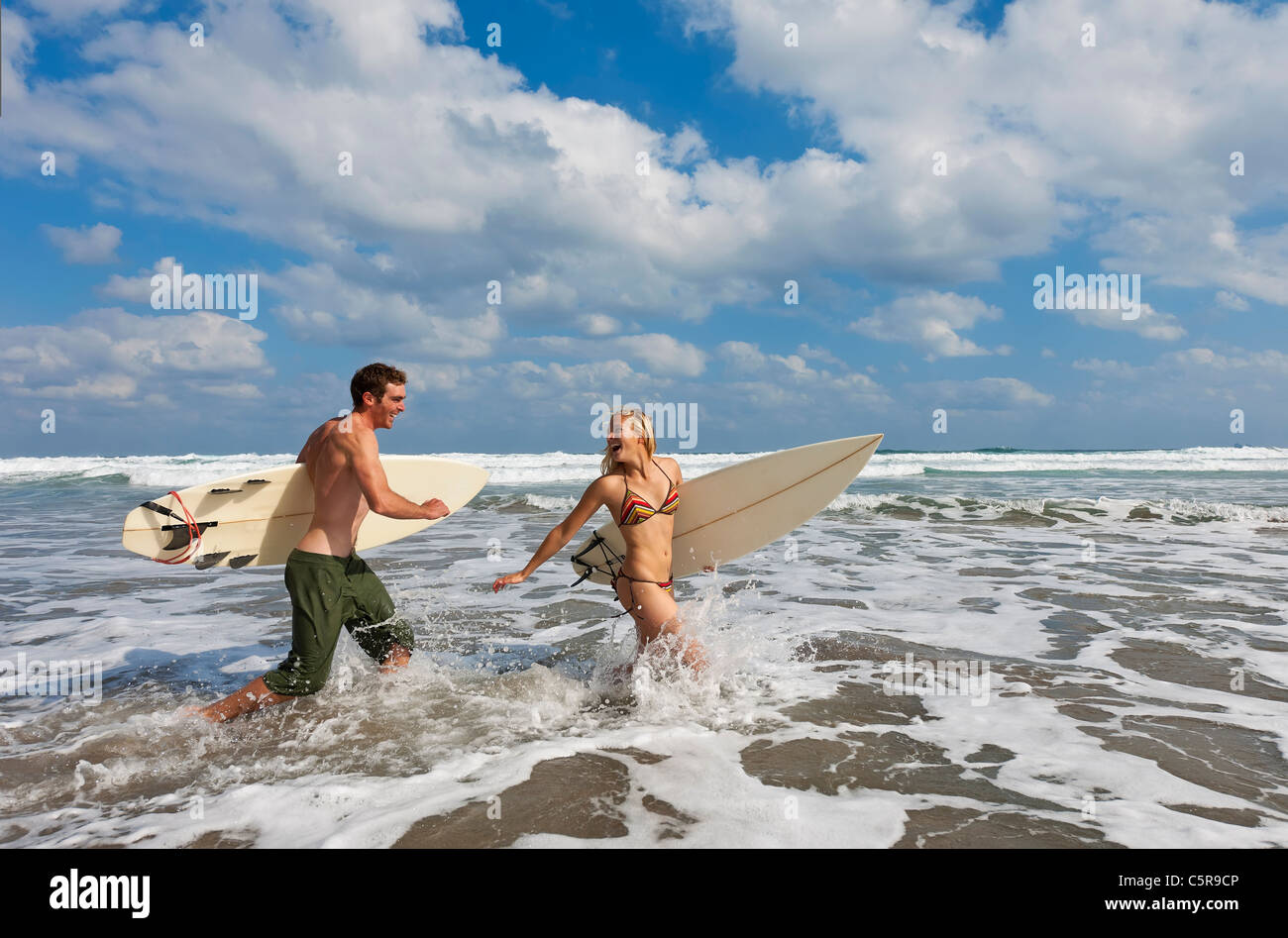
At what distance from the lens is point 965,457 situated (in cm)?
3384

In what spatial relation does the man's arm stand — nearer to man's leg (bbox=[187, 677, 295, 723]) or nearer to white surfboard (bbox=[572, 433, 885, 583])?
man's leg (bbox=[187, 677, 295, 723])

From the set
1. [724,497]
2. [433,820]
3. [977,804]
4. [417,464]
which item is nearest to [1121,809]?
[977,804]

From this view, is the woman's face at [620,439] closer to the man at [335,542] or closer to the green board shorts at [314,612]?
the man at [335,542]

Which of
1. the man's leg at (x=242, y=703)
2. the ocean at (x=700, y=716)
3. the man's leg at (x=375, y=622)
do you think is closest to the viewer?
the ocean at (x=700, y=716)

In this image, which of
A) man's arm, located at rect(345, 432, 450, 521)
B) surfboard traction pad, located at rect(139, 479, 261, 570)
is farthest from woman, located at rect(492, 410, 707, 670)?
surfboard traction pad, located at rect(139, 479, 261, 570)

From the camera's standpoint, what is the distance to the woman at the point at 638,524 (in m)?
4.05

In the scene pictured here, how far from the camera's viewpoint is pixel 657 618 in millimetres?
4090

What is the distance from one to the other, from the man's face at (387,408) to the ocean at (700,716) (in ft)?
5.04

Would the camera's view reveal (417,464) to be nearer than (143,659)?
No

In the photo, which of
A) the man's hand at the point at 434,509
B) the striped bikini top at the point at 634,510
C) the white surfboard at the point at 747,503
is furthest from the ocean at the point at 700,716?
the man's hand at the point at 434,509

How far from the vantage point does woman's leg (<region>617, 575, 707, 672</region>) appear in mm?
4055
